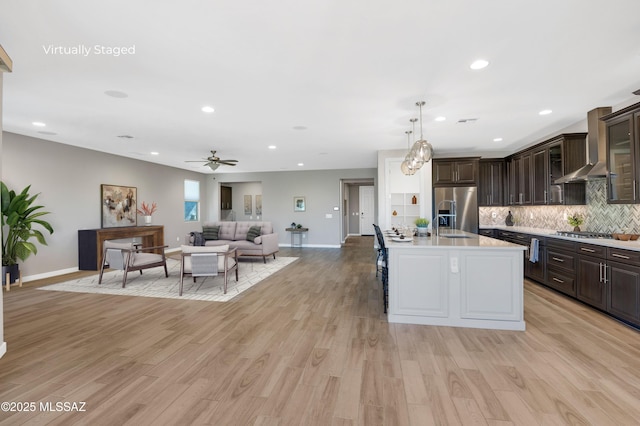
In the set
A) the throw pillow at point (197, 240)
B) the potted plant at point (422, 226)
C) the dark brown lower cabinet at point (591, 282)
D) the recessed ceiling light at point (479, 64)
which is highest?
the recessed ceiling light at point (479, 64)

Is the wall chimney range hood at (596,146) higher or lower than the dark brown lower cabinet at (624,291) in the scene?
higher

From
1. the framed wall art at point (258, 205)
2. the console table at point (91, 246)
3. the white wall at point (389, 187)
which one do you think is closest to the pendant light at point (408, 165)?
the white wall at point (389, 187)

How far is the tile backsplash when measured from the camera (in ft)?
12.9

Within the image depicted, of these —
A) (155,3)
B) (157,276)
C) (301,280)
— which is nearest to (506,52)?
(155,3)

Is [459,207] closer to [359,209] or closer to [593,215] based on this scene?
[593,215]

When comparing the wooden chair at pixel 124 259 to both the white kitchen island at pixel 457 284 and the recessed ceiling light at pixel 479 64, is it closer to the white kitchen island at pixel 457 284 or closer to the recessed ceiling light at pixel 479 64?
the white kitchen island at pixel 457 284

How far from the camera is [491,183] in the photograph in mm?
6816

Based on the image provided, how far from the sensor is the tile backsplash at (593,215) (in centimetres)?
395

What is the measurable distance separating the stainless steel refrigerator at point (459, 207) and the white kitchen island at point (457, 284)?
3524 millimetres

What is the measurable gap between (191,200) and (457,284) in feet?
30.8

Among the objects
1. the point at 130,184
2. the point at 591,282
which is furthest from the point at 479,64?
the point at 130,184

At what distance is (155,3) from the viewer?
6.57 feet

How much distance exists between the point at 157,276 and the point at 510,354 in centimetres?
582

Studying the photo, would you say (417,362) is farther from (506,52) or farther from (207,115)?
(207,115)
